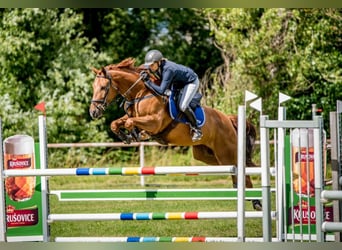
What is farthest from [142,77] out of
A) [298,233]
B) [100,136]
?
[100,136]

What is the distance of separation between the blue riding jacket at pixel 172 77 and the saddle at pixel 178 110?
8 cm

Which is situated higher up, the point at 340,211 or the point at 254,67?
the point at 254,67

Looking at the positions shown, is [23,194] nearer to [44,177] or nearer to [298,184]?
[44,177]

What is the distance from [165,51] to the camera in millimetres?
15406

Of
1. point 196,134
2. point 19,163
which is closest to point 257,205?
point 196,134

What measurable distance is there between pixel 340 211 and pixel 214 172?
733mm

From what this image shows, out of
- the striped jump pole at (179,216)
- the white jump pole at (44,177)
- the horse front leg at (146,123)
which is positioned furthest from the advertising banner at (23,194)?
the horse front leg at (146,123)

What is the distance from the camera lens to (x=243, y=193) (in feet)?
15.8

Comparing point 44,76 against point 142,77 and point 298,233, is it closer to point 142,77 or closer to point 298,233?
point 142,77

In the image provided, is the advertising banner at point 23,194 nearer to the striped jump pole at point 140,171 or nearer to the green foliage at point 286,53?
the striped jump pole at point 140,171

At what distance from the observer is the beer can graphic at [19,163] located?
568 cm

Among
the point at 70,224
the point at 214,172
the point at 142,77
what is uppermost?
the point at 142,77

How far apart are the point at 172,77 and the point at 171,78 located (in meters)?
0.01

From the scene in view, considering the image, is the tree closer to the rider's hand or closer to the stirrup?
the stirrup
